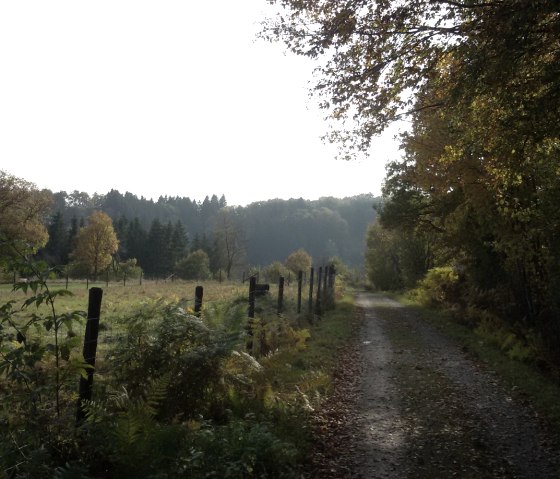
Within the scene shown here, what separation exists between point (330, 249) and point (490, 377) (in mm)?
147716

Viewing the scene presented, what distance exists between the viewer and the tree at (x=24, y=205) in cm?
4662

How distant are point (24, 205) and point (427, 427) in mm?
50995

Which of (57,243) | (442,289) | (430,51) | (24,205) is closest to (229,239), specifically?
(57,243)

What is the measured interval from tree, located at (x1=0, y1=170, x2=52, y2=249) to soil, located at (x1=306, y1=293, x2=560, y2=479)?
4365cm

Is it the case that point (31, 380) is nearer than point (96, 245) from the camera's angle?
Yes

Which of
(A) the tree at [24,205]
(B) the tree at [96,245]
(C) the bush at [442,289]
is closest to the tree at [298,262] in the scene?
(B) the tree at [96,245]

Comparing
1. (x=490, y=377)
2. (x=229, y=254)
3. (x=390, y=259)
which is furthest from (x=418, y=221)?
(x=229, y=254)

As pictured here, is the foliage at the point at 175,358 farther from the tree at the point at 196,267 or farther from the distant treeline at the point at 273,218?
the distant treeline at the point at 273,218

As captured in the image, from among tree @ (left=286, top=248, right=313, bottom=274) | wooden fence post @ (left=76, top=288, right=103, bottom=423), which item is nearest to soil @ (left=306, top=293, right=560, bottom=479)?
wooden fence post @ (left=76, top=288, right=103, bottom=423)

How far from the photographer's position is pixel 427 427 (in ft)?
23.0

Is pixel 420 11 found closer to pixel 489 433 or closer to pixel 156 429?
pixel 489 433

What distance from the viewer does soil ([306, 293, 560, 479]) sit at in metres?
5.68

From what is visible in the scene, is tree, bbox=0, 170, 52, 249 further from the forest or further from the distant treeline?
the distant treeline

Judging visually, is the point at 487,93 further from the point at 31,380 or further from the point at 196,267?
the point at 196,267
